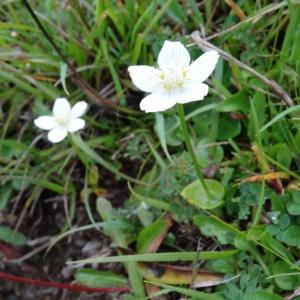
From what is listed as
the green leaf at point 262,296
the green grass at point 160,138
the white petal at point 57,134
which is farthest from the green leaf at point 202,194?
the white petal at point 57,134

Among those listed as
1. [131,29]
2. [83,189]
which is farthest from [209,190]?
[131,29]

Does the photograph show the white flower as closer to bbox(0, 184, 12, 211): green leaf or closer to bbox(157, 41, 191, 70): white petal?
bbox(157, 41, 191, 70): white petal

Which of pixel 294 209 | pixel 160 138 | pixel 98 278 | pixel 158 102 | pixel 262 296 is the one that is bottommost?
pixel 98 278

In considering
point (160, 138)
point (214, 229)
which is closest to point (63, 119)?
point (160, 138)

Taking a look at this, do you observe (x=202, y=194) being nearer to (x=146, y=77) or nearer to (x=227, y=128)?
(x=227, y=128)

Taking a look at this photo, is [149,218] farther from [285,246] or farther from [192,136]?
[285,246]

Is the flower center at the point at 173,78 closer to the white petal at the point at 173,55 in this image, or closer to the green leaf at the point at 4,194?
the white petal at the point at 173,55
